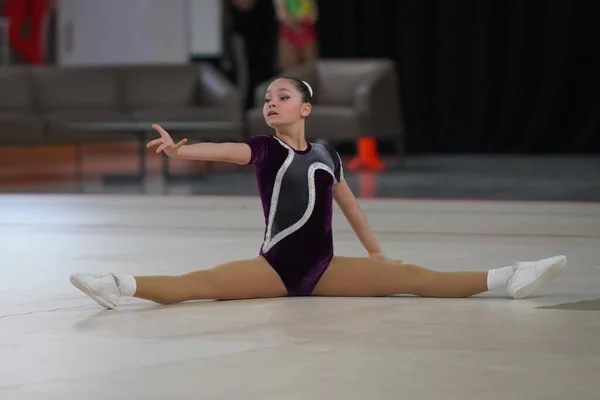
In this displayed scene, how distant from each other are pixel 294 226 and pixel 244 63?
7.86 metres

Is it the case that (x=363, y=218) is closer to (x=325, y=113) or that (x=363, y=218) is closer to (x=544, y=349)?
(x=544, y=349)

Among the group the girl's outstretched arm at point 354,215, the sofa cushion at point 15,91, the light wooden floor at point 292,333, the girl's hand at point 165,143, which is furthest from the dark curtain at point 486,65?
the girl's hand at point 165,143

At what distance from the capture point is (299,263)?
320cm

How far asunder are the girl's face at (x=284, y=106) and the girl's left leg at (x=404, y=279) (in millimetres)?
402

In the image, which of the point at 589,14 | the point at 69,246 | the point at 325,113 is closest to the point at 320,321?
the point at 69,246

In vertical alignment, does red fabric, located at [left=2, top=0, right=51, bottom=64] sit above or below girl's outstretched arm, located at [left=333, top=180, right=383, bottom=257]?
above

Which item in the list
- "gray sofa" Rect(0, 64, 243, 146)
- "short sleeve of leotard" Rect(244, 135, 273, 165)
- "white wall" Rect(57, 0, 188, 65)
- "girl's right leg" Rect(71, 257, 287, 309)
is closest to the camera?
"girl's right leg" Rect(71, 257, 287, 309)

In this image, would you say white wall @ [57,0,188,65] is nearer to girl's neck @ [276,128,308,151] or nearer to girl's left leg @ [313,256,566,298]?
girl's neck @ [276,128,308,151]

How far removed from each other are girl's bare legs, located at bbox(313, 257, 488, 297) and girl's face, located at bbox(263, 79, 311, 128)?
0.40 metres

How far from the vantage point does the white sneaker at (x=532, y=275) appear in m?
3.13

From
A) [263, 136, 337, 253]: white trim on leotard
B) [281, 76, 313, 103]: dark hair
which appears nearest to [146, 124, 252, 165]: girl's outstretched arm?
[263, 136, 337, 253]: white trim on leotard

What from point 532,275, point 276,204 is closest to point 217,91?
point 276,204

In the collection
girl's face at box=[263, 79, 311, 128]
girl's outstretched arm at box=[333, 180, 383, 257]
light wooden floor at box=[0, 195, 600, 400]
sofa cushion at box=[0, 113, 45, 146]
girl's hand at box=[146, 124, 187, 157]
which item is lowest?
sofa cushion at box=[0, 113, 45, 146]

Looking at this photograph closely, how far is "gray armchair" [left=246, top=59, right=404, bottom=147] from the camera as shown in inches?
345
